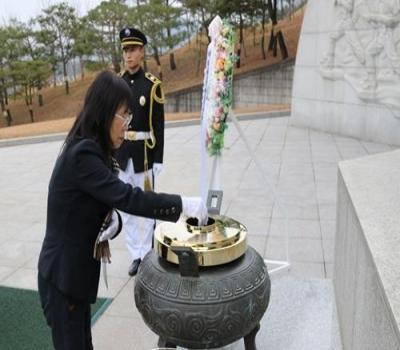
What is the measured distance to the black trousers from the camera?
77.5 inches

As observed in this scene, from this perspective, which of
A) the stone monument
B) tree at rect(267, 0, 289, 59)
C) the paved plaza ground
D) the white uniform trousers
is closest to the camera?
the paved plaza ground

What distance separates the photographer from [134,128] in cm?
364

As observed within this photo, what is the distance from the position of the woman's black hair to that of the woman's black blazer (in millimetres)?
51

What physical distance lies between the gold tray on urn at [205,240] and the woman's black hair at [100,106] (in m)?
0.52

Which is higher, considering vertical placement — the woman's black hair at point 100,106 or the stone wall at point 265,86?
the woman's black hair at point 100,106

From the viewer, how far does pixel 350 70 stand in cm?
916

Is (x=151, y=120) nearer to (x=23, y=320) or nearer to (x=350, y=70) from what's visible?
(x=23, y=320)

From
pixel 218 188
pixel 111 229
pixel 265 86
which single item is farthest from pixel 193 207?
pixel 265 86

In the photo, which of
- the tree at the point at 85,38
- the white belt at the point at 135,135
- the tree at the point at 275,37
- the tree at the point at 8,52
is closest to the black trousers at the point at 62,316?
the white belt at the point at 135,135

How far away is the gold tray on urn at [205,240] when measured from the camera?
1938 mm

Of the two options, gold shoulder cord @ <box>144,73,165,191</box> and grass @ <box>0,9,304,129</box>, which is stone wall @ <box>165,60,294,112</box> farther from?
gold shoulder cord @ <box>144,73,165,191</box>

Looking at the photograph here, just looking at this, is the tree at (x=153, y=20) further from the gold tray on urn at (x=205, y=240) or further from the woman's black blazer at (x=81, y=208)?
the woman's black blazer at (x=81, y=208)

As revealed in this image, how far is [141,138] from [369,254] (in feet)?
7.33

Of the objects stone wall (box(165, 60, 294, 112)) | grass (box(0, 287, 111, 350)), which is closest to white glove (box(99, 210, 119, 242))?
grass (box(0, 287, 111, 350))
